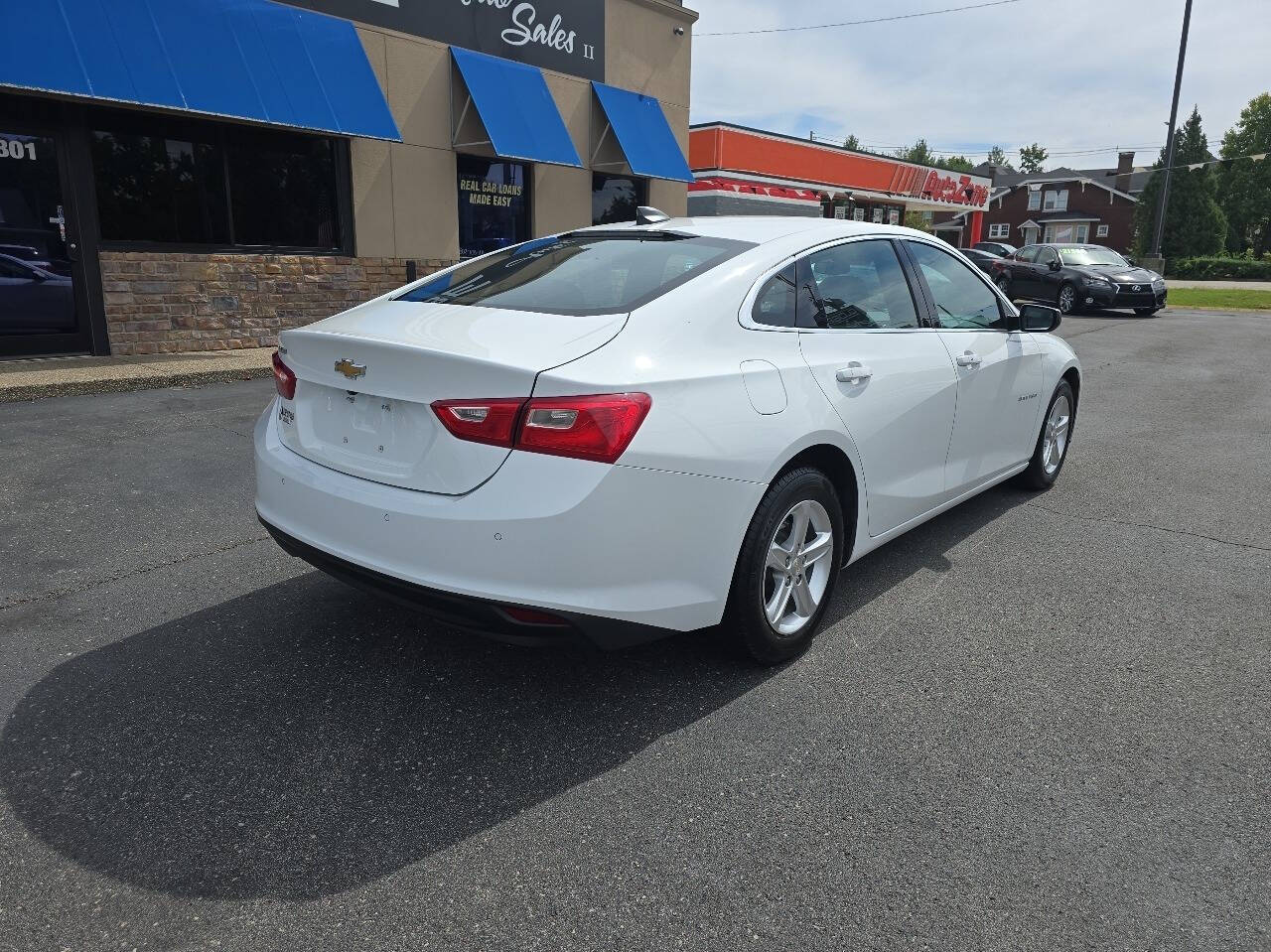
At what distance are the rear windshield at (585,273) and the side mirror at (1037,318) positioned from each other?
2266 mm

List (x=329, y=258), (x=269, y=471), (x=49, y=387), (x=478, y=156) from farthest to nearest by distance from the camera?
(x=478, y=156), (x=329, y=258), (x=49, y=387), (x=269, y=471)

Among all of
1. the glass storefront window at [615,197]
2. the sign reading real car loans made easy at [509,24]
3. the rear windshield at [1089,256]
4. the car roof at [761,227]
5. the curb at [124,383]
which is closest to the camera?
the car roof at [761,227]

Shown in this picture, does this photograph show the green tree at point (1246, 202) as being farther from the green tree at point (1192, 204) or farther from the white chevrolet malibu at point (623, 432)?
the white chevrolet malibu at point (623, 432)

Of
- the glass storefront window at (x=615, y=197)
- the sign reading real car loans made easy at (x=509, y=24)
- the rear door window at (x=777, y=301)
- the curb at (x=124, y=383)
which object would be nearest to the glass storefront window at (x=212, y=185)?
the sign reading real car loans made easy at (x=509, y=24)

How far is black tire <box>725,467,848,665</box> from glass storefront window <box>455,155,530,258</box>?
35.8 feet

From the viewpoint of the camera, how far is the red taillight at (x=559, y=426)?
8.34 ft

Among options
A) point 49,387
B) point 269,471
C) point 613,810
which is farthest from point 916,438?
Answer: point 49,387

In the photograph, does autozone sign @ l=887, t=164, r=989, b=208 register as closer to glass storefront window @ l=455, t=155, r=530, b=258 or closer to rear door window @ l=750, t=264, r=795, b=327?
glass storefront window @ l=455, t=155, r=530, b=258

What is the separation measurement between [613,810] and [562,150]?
12650 millimetres

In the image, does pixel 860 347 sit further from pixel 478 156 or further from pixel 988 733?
pixel 478 156

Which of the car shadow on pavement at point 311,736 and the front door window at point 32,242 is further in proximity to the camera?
the front door window at point 32,242

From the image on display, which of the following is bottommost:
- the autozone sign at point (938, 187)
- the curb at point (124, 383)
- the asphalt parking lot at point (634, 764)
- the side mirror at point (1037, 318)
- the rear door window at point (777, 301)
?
the asphalt parking lot at point (634, 764)

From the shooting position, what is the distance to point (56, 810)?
2438 millimetres

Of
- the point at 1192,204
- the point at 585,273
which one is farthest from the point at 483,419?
the point at 1192,204
